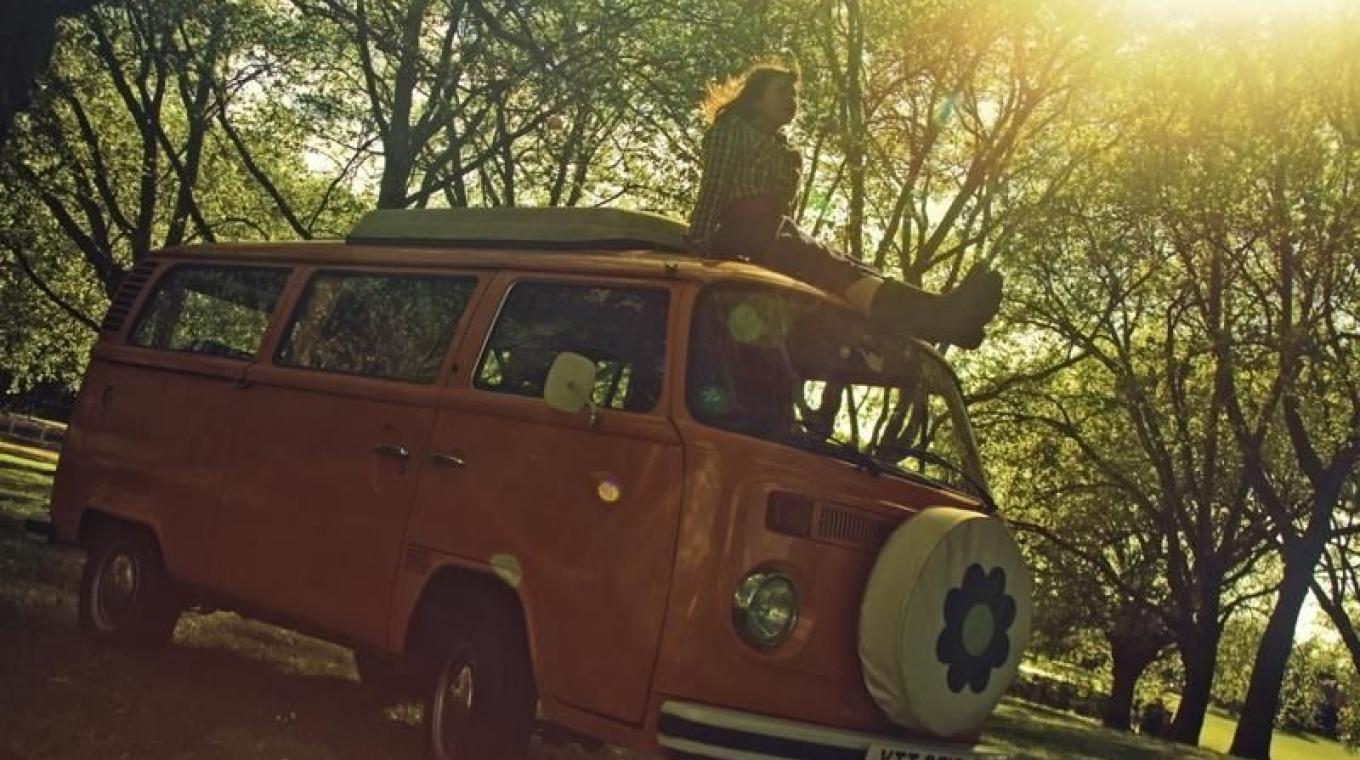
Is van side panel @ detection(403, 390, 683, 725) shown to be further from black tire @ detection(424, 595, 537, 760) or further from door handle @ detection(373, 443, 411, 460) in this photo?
door handle @ detection(373, 443, 411, 460)

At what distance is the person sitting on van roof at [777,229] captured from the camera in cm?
562

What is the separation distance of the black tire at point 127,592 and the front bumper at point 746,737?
3.74 meters

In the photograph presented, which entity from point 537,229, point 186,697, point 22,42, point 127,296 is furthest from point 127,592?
point 22,42

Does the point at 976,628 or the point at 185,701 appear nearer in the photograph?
the point at 976,628

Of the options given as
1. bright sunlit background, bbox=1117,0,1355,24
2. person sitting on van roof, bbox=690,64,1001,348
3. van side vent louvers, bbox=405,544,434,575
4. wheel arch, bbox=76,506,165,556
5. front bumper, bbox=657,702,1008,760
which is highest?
bright sunlit background, bbox=1117,0,1355,24

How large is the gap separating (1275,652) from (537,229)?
2093cm

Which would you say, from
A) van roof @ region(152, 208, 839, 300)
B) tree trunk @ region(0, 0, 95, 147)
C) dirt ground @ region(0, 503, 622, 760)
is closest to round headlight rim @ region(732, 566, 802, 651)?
van roof @ region(152, 208, 839, 300)

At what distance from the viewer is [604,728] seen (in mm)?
4770

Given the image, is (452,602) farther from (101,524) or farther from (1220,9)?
(1220,9)

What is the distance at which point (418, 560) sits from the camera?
5.60 metres

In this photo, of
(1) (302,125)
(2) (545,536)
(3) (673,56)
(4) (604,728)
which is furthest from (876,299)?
(1) (302,125)

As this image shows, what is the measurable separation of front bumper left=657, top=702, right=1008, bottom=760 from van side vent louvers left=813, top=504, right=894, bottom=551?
66 cm

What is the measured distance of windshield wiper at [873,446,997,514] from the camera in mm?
5457

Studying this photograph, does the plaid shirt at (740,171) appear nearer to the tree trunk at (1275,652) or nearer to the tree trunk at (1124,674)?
the tree trunk at (1275,652)
